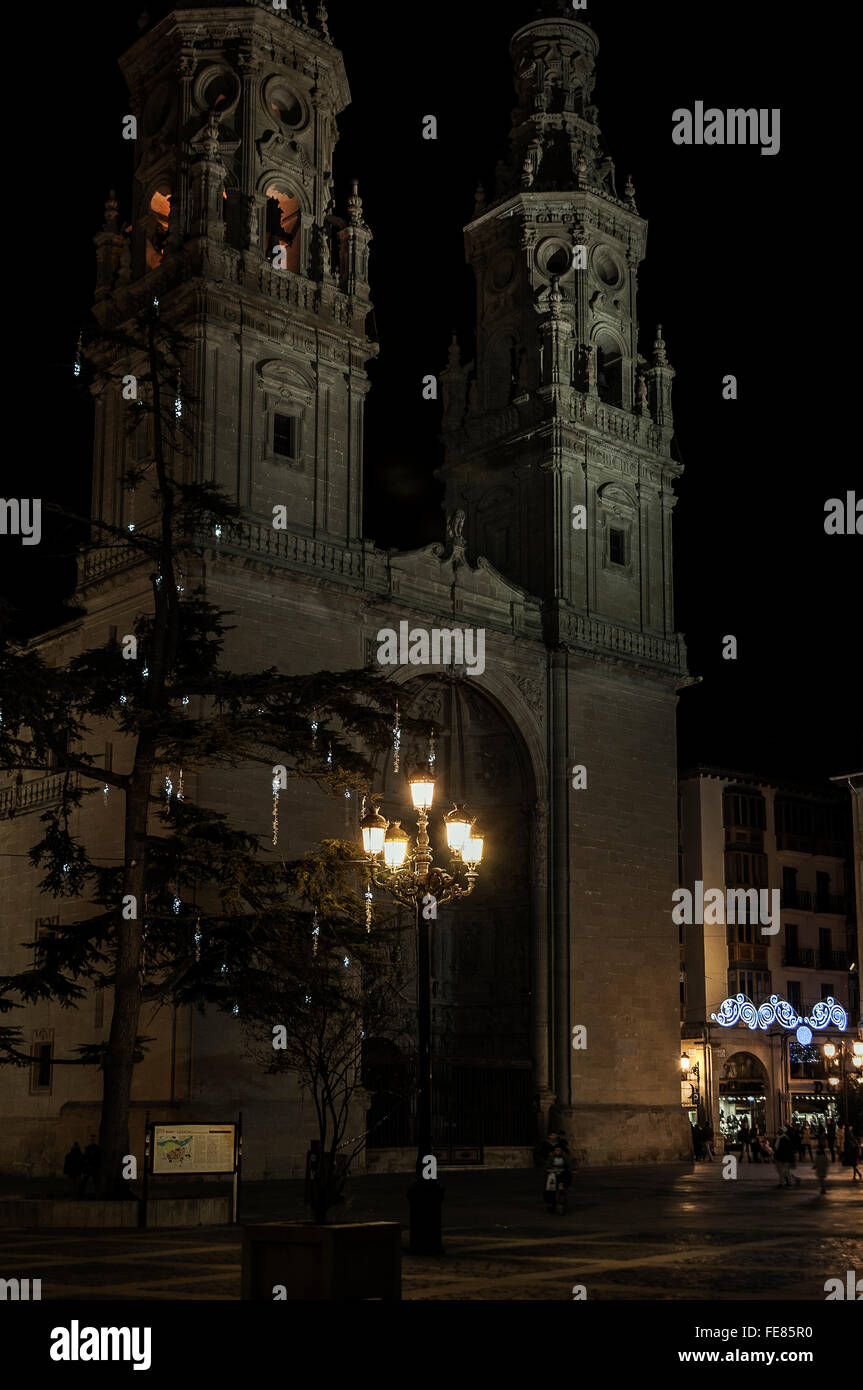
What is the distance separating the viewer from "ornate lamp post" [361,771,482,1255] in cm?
2000

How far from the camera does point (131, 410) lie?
28844mm

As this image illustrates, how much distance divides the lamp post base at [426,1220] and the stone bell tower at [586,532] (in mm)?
24440

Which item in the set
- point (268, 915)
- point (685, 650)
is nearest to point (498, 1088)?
point (685, 650)

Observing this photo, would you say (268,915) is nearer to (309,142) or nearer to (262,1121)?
(262,1121)

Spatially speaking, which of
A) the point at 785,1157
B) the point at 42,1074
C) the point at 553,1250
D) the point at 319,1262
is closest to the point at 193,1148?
the point at 553,1250

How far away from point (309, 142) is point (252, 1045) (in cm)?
2436

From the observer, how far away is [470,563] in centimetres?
4881

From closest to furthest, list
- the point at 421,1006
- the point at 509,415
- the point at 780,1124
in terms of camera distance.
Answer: the point at 421,1006, the point at 509,415, the point at 780,1124

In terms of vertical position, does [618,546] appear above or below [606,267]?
below

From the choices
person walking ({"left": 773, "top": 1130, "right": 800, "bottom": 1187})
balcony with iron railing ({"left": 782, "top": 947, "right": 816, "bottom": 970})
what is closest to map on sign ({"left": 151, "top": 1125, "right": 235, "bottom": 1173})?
person walking ({"left": 773, "top": 1130, "right": 800, "bottom": 1187})

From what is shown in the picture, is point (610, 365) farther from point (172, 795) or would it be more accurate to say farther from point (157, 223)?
point (172, 795)

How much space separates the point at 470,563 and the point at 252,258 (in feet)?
39.0

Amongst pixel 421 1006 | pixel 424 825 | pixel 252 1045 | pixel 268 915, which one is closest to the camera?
pixel 421 1006

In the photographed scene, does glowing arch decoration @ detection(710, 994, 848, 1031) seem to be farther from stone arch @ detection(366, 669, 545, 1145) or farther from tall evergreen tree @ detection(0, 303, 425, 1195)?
tall evergreen tree @ detection(0, 303, 425, 1195)
